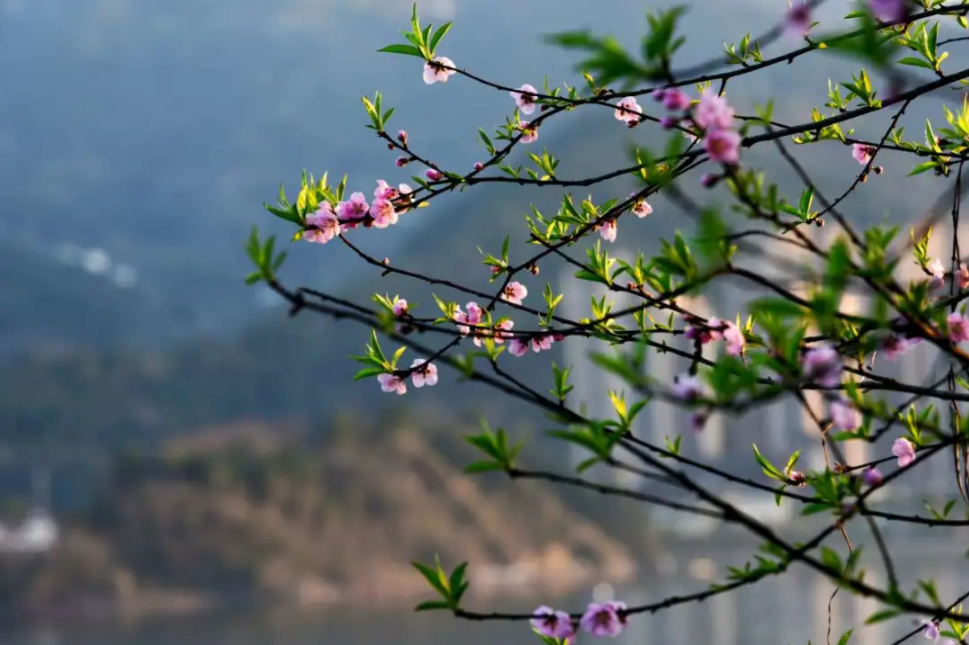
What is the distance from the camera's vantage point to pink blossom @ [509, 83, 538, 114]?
5.47 ft

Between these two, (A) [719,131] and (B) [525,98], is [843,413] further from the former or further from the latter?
(B) [525,98]

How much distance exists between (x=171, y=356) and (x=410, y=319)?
138 feet

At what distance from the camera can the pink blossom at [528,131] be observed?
68.7 inches

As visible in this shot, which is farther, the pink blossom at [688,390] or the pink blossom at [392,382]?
the pink blossom at [392,382]

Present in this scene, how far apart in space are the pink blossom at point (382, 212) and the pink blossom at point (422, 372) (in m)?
0.20

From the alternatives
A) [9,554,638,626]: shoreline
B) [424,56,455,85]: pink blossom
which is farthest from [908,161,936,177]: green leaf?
[9,554,638,626]: shoreline

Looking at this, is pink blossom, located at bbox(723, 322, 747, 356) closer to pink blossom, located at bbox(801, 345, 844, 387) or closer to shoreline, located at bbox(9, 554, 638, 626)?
pink blossom, located at bbox(801, 345, 844, 387)

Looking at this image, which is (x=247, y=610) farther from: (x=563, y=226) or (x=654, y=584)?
(x=563, y=226)

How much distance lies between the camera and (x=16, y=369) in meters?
39.0

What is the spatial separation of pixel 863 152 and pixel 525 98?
538mm

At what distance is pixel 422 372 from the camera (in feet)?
4.99

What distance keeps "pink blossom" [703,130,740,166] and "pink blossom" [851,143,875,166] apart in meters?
0.91

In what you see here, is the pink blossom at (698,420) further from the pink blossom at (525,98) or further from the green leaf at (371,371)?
the pink blossom at (525,98)

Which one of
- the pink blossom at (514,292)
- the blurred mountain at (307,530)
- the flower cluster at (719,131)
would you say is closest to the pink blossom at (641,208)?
the pink blossom at (514,292)
